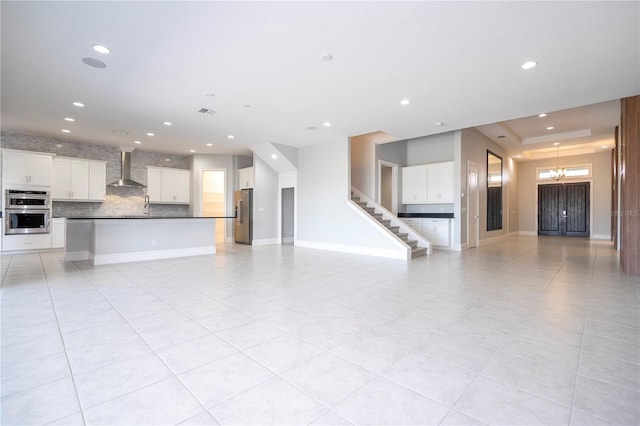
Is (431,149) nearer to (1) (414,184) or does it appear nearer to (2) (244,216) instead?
(1) (414,184)

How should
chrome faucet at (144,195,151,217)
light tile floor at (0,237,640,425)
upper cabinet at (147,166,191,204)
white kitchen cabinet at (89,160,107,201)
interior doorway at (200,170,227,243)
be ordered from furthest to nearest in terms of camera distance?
interior doorway at (200,170,227,243) < upper cabinet at (147,166,191,204) < chrome faucet at (144,195,151,217) < white kitchen cabinet at (89,160,107,201) < light tile floor at (0,237,640,425)

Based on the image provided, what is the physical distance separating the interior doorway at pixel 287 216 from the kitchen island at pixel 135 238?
9.36 ft

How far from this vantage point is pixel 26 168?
730 cm

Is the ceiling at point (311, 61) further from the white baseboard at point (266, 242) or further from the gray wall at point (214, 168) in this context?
the white baseboard at point (266, 242)

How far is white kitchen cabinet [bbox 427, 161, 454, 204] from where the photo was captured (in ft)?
27.1

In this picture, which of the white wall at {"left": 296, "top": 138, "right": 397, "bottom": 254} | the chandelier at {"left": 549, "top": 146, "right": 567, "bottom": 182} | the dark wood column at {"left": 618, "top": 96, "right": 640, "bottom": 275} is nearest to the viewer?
the dark wood column at {"left": 618, "top": 96, "right": 640, "bottom": 275}

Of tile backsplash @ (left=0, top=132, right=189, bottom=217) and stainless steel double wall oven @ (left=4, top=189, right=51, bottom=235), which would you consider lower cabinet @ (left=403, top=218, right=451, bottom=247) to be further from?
stainless steel double wall oven @ (left=4, top=189, right=51, bottom=235)

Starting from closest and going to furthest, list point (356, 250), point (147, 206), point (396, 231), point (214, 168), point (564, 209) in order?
1. point (356, 250)
2. point (396, 231)
3. point (147, 206)
4. point (214, 168)
5. point (564, 209)

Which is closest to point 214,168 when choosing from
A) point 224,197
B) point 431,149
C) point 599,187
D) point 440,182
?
point 224,197

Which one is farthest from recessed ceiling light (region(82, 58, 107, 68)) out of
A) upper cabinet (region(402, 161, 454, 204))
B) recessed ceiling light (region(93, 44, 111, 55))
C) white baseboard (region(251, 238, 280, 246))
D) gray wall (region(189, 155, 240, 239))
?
upper cabinet (region(402, 161, 454, 204))

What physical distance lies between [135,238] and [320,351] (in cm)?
565

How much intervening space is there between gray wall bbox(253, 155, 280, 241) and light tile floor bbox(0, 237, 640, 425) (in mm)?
4863

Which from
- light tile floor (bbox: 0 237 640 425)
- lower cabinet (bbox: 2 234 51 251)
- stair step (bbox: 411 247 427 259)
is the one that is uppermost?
lower cabinet (bbox: 2 234 51 251)

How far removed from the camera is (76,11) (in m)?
2.80
